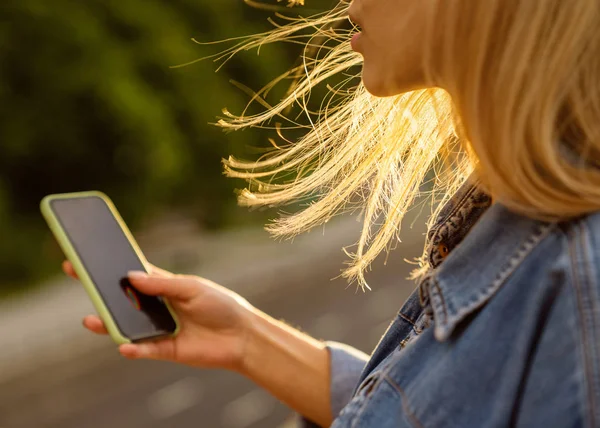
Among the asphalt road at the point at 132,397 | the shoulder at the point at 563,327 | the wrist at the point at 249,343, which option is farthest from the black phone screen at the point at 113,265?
the asphalt road at the point at 132,397

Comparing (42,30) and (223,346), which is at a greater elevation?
(42,30)

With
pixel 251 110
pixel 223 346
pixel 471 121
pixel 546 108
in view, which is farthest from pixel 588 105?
pixel 251 110

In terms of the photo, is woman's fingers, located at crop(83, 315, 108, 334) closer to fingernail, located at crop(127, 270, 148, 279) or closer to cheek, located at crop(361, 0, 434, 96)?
fingernail, located at crop(127, 270, 148, 279)

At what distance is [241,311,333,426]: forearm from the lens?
174 centimetres

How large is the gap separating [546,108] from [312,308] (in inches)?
421

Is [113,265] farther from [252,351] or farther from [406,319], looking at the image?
[406,319]

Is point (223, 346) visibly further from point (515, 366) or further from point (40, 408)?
point (40, 408)

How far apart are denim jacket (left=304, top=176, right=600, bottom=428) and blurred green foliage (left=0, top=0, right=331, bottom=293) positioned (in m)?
8.33

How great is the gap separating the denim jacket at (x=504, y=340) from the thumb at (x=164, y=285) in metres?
0.64

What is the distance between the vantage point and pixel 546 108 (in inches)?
38.2

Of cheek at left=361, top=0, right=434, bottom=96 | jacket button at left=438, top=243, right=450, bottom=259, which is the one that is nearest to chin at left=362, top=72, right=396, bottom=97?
cheek at left=361, top=0, right=434, bottom=96

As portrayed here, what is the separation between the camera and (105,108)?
32.2 feet

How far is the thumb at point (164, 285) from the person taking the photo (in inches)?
66.1

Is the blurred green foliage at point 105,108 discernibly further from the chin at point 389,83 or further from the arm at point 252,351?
the chin at point 389,83
